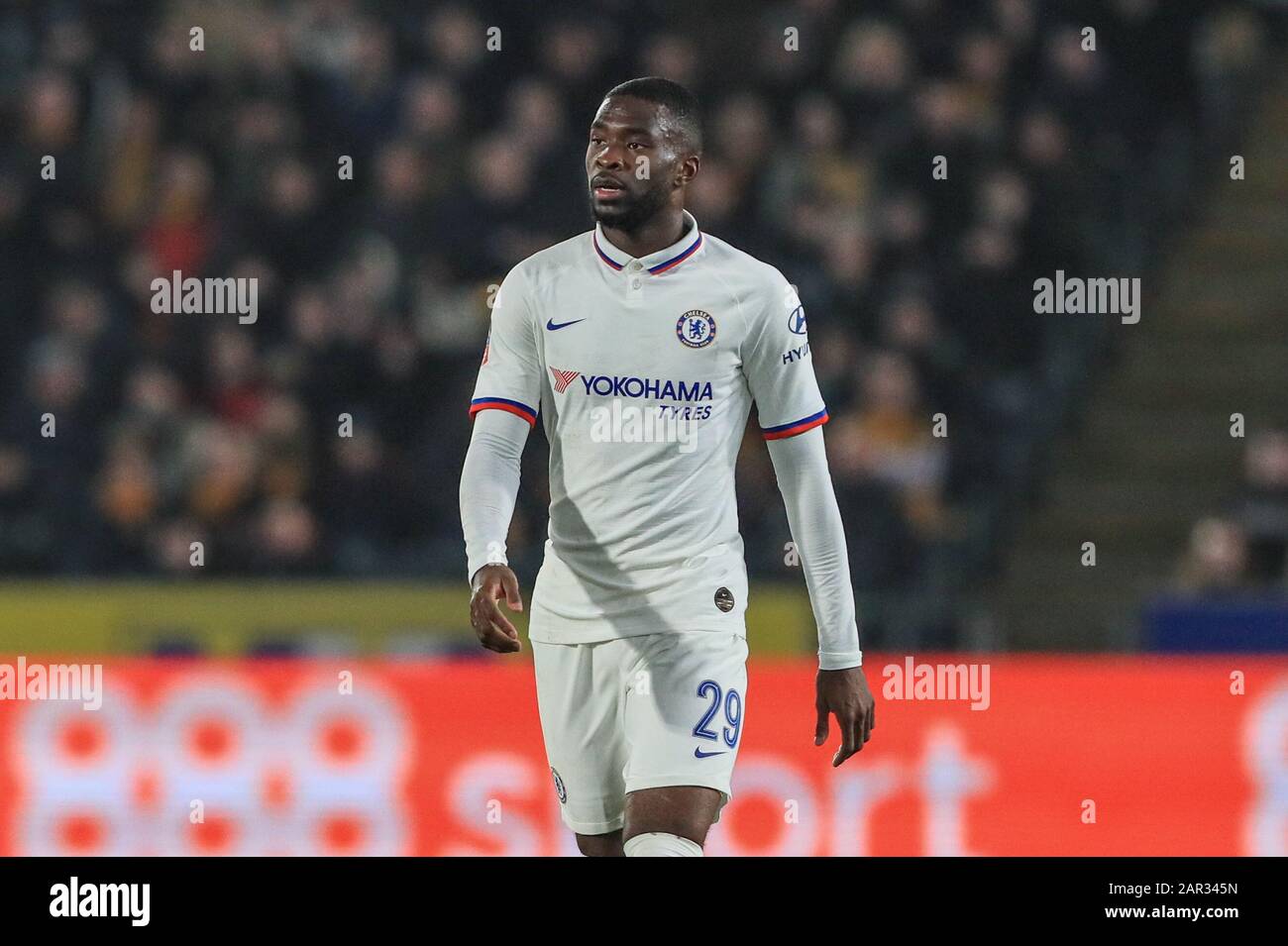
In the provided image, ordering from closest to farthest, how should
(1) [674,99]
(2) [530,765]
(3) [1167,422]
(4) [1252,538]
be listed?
(1) [674,99]
(2) [530,765]
(4) [1252,538]
(3) [1167,422]

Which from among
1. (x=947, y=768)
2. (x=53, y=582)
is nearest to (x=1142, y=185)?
(x=947, y=768)

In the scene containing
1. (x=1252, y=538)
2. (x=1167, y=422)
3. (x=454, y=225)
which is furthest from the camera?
(x=1167, y=422)

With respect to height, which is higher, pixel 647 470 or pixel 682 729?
pixel 647 470

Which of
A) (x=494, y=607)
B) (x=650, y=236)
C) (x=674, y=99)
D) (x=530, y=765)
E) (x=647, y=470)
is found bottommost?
(x=530, y=765)

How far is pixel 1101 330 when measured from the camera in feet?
41.6

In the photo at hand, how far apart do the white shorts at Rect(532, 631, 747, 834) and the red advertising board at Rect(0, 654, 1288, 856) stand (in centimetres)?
301

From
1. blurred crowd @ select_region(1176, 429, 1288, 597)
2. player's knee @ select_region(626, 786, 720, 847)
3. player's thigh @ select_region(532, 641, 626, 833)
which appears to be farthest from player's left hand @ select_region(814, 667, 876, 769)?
blurred crowd @ select_region(1176, 429, 1288, 597)

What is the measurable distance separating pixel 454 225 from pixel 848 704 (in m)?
6.80

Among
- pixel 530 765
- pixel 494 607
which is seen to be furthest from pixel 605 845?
pixel 530 765

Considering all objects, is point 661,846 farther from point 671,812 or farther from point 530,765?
point 530,765

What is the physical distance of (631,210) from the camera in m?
4.92

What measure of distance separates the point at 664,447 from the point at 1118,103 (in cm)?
890

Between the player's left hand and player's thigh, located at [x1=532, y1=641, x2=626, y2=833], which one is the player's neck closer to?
player's thigh, located at [x1=532, y1=641, x2=626, y2=833]

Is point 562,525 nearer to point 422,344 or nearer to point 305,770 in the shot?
point 305,770
